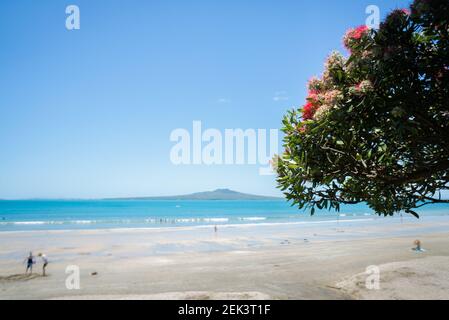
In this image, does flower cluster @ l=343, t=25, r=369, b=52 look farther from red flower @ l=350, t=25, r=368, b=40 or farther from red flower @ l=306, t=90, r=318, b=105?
red flower @ l=306, t=90, r=318, b=105

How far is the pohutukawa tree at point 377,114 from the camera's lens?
445cm

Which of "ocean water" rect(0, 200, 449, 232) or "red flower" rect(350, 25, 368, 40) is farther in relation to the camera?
"ocean water" rect(0, 200, 449, 232)

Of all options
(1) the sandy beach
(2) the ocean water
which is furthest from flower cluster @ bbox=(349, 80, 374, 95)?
(2) the ocean water

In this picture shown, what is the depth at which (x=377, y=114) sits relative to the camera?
15.2ft

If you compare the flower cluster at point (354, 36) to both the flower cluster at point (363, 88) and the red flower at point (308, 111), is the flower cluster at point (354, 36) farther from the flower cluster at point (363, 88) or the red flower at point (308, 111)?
the red flower at point (308, 111)

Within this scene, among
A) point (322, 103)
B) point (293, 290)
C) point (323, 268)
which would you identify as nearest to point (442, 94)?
point (322, 103)

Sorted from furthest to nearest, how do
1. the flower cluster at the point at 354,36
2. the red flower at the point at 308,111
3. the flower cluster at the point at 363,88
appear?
1. the red flower at the point at 308,111
2. the flower cluster at the point at 354,36
3. the flower cluster at the point at 363,88

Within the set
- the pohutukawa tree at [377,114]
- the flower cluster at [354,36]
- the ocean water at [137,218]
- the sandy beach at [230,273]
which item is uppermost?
the flower cluster at [354,36]

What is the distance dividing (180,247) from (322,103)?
30.8 meters

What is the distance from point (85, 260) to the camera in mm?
26625

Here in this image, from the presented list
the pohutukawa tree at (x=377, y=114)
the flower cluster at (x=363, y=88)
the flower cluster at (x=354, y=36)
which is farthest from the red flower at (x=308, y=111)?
the flower cluster at (x=354, y=36)

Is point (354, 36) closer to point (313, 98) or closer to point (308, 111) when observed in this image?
point (313, 98)

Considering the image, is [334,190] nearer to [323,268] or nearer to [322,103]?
[322,103]

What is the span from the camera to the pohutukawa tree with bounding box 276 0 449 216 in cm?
445
